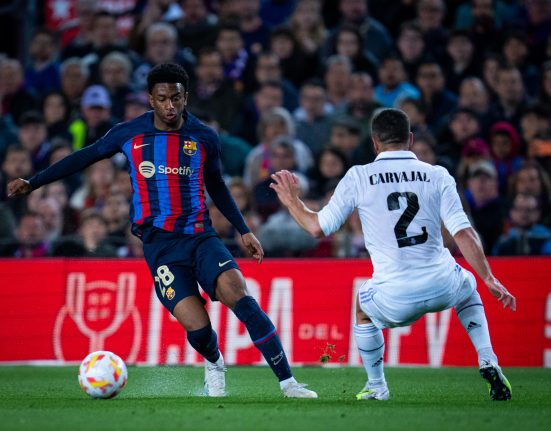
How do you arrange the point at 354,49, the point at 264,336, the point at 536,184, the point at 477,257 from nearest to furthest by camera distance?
1. the point at 477,257
2. the point at 264,336
3. the point at 536,184
4. the point at 354,49

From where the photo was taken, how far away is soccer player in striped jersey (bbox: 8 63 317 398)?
8438 mm

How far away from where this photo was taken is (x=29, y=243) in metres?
14.1

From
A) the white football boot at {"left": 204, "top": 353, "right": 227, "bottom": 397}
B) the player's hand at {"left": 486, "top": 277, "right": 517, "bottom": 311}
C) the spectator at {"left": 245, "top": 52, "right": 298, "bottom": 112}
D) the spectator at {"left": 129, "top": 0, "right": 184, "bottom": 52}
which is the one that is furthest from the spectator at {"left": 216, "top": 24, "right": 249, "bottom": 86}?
the player's hand at {"left": 486, "top": 277, "right": 517, "bottom": 311}

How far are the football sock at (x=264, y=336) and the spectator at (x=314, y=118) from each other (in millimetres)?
7300

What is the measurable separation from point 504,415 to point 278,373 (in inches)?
73.6

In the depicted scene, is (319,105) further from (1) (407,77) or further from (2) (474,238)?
(2) (474,238)

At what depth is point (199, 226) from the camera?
28.5 ft

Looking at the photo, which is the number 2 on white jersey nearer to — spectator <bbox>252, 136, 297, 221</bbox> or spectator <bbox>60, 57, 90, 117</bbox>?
spectator <bbox>252, 136, 297, 221</bbox>

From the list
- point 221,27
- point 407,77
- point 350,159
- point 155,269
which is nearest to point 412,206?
point 155,269

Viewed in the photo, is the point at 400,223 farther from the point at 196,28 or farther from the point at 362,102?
the point at 196,28

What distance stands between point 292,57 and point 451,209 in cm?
923

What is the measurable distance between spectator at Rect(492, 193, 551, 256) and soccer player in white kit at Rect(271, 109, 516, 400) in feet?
17.0

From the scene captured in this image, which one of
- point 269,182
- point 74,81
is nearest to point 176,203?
point 269,182

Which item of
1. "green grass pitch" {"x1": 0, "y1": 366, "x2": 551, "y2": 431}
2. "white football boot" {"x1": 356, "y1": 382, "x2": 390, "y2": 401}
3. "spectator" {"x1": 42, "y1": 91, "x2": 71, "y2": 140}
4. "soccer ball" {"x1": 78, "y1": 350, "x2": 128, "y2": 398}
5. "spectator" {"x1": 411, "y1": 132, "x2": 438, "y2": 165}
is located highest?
"spectator" {"x1": 42, "y1": 91, "x2": 71, "y2": 140}
